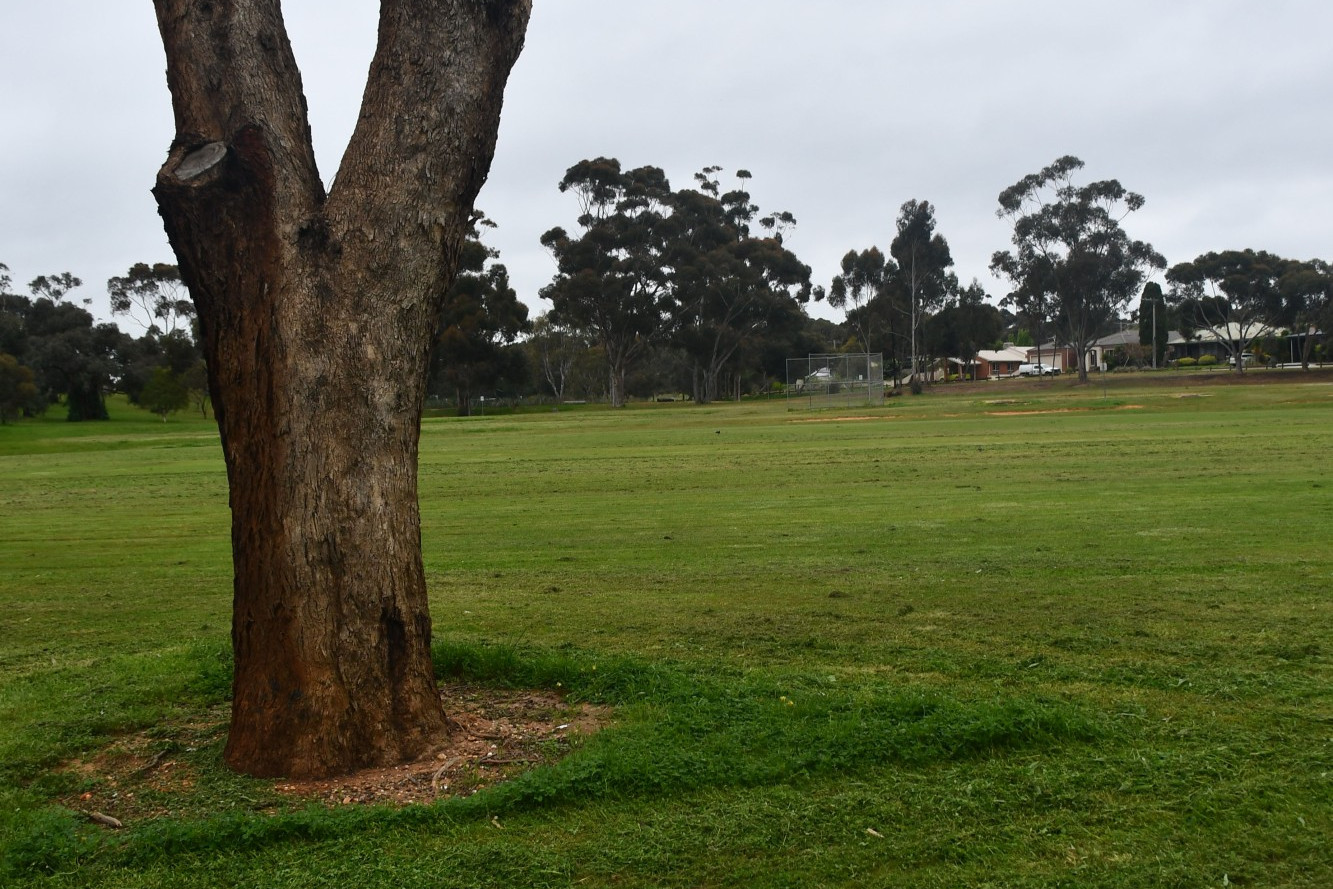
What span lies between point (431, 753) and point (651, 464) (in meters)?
18.2

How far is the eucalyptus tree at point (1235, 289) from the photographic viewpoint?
79.9 metres

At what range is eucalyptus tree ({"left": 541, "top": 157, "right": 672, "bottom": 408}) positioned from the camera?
78000mm

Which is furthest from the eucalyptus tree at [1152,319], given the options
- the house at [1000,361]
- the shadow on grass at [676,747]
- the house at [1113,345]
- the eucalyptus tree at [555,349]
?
the shadow on grass at [676,747]

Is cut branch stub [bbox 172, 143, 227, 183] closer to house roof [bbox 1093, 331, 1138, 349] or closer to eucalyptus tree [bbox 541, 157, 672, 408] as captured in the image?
eucalyptus tree [bbox 541, 157, 672, 408]

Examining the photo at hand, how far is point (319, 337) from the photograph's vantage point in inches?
193

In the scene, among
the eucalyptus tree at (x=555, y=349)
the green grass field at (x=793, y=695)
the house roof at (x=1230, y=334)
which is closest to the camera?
the green grass field at (x=793, y=695)

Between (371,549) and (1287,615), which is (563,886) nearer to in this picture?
(371,549)

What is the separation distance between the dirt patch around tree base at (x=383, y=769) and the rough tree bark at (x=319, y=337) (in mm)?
136

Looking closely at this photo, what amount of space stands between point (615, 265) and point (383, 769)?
74650 millimetres

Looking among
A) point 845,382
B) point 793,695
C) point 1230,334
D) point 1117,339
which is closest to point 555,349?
point 845,382

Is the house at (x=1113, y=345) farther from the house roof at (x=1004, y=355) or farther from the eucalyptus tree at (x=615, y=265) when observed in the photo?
the eucalyptus tree at (x=615, y=265)

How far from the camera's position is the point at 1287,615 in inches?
285

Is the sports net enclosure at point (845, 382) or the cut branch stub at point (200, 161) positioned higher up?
the cut branch stub at point (200, 161)

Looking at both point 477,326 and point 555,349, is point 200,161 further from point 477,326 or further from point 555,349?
point 555,349
